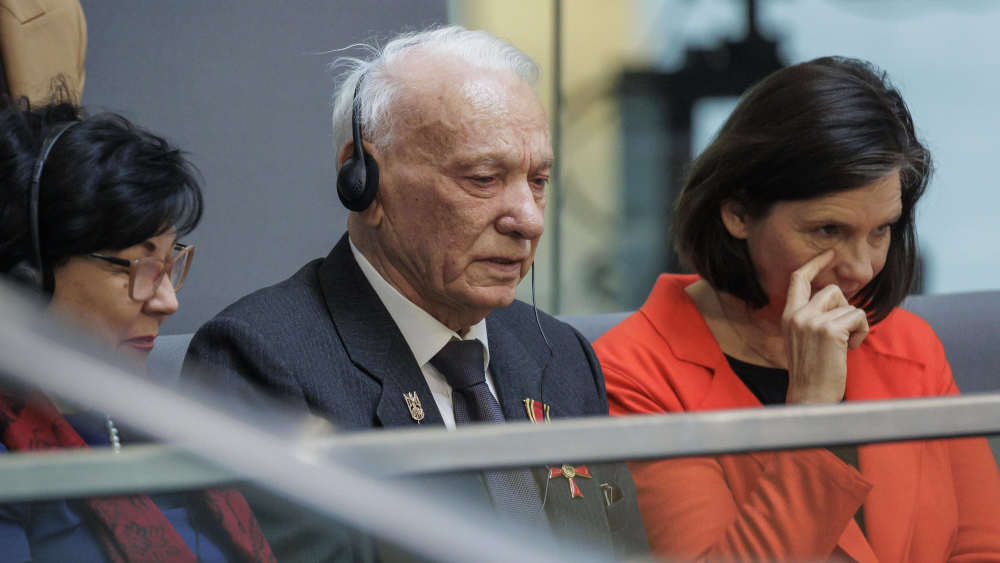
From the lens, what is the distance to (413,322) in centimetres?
127

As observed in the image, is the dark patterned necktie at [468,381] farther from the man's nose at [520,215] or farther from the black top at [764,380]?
the black top at [764,380]

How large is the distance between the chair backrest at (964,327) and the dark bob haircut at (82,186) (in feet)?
2.85

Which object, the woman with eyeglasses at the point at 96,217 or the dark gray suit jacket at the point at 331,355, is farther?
the woman with eyeglasses at the point at 96,217

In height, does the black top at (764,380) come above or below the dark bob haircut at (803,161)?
below

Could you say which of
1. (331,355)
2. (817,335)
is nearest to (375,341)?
(331,355)

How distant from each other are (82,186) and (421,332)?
0.44 meters

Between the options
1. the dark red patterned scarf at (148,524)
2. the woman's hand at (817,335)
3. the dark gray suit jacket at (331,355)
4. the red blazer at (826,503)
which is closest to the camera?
the dark red patterned scarf at (148,524)

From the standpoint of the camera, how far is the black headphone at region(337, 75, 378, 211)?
1.26 m

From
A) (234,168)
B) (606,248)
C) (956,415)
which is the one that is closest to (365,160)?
(956,415)

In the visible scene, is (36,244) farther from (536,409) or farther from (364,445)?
(364,445)

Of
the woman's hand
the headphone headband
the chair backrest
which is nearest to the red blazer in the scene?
the woman's hand

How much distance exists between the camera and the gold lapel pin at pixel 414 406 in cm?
118

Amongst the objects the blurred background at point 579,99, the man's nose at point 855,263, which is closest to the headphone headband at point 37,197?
the man's nose at point 855,263

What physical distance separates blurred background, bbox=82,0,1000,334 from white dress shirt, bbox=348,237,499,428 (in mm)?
1402
